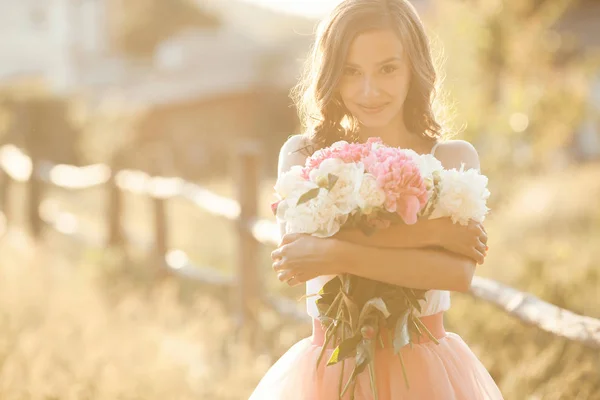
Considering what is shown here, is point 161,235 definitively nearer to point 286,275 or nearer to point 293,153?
point 293,153

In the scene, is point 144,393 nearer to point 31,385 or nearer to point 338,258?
point 31,385

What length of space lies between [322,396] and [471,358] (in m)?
→ 0.45

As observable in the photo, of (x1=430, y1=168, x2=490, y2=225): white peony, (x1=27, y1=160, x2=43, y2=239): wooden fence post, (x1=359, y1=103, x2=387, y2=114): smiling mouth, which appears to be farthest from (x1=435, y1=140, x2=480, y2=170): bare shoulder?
(x1=27, y1=160, x2=43, y2=239): wooden fence post

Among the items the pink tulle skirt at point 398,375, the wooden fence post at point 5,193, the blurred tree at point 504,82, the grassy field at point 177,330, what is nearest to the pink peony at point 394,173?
the pink tulle skirt at point 398,375

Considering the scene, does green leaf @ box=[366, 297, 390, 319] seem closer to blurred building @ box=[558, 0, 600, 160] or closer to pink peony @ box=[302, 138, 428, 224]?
pink peony @ box=[302, 138, 428, 224]

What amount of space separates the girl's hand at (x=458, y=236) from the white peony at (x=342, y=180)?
0.24 m

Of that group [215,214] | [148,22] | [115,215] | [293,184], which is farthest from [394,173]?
[148,22]

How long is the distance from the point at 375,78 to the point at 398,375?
0.83m

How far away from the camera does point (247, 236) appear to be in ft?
18.2

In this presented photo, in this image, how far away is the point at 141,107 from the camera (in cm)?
1841

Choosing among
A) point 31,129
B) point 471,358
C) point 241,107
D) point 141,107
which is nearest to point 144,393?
point 471,358

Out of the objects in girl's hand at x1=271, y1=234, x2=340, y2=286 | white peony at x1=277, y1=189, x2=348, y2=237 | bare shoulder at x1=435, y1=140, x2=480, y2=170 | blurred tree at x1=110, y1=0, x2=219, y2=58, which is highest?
blurred tree at x1=110, y1=0, x2=219, y2=58

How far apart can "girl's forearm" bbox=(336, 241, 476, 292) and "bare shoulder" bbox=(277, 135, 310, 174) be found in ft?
1.61

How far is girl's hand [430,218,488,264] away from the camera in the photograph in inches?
86.0
